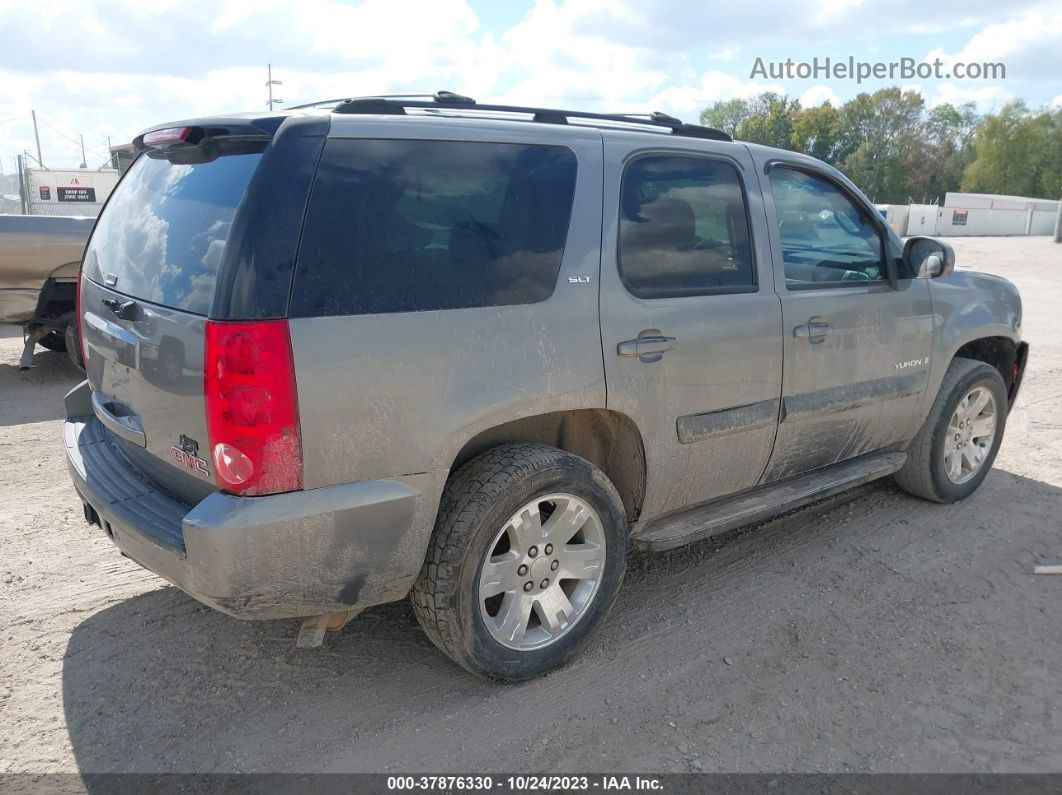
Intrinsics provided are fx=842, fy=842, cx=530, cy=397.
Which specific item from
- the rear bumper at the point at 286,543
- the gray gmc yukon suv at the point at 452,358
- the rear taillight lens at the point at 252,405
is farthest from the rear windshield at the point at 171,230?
the rear bumper at the point at 286,543

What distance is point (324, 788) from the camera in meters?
2.60

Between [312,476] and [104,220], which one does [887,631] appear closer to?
[312,476]

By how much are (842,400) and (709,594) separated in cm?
113

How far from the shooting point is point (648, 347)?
126 inches

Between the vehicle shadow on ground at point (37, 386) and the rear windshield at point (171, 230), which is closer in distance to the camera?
the rear windshield at point (171, 230)

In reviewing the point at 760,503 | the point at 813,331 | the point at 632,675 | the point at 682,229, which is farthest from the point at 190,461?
the point at 813,331

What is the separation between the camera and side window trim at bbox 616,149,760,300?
3.19m

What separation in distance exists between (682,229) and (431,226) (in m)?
1.16

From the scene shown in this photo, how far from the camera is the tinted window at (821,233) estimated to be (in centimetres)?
383

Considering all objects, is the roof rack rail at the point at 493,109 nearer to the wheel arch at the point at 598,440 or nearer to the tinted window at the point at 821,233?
the tinted window at the point at 821,233

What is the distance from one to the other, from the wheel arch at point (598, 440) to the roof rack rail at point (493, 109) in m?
1.15

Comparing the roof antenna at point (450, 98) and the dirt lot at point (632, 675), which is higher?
the roof antenna at point (450, 98)

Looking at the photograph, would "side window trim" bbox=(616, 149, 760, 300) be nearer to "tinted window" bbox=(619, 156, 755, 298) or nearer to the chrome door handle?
"tinted window" bbox=(619, 156, 755, 298)

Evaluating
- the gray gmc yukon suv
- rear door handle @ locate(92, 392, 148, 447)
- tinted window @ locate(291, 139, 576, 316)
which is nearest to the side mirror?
the gray gmc yukon suv
